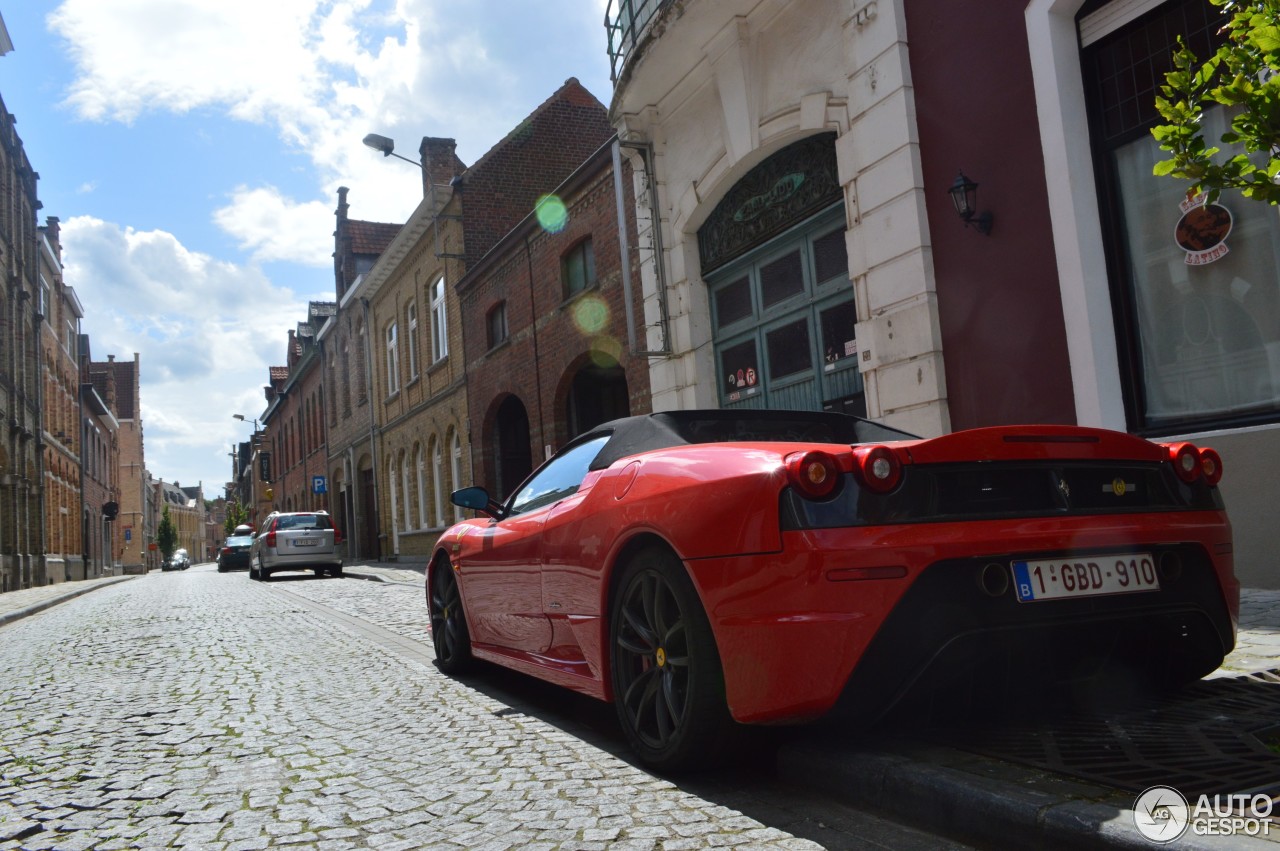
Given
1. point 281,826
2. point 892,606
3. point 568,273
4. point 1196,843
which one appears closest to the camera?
point 1196,843

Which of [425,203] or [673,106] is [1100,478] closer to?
[673,106]

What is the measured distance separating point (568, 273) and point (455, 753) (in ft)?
45.9

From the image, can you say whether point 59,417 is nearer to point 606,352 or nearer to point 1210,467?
point 606,352

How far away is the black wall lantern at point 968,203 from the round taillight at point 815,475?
18.8 ft

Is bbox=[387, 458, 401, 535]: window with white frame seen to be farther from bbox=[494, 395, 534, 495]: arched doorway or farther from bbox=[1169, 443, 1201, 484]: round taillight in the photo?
bbox=[1169, 443, 1201, 484]: round taillight

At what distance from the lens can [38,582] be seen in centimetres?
2978

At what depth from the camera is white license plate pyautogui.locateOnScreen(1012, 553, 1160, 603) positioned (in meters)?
3.08

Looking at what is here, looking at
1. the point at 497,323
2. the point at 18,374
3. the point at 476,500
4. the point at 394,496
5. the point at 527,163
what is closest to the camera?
the point at 476,500

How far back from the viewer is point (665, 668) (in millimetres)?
3531

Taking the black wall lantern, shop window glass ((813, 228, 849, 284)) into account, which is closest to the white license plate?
the black wall lantern

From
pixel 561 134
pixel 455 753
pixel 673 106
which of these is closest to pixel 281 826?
pixel 455 753

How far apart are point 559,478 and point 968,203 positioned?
487cm

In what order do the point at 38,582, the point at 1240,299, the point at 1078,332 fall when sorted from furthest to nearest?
the point at 38,582 < the point at 1078,332 < the point at 1240,299

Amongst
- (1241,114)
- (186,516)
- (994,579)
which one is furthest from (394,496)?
(186,516)
